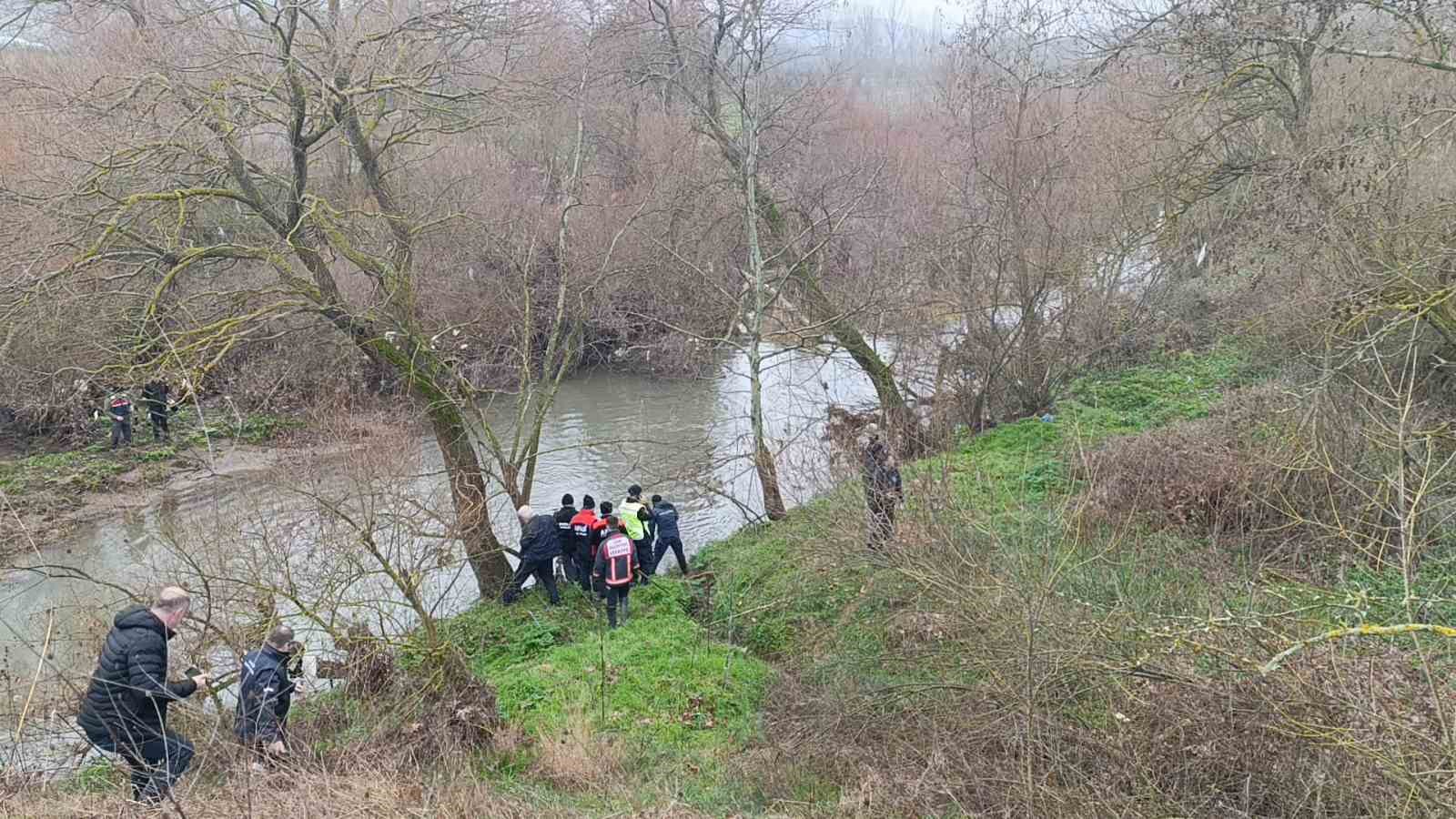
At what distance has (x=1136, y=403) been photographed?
16.2 m

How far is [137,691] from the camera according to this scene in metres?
6.38

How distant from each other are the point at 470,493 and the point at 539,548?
1.19 m

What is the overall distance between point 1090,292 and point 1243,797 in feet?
41.3

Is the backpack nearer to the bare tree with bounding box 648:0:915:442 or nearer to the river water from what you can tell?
the river water

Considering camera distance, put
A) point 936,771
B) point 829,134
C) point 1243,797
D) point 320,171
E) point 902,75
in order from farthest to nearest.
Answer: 1. point 902,75
2. point 829,134
3. point 320,171
4. point 936,771
5. point 1243,797

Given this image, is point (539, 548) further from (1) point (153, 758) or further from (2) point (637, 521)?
(1) point (153, 758)

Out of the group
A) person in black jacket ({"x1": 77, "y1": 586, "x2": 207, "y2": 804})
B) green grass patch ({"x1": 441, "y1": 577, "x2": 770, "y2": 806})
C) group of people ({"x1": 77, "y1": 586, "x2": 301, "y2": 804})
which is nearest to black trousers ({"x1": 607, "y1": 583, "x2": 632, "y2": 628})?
green grass patch ({"x1": 441, "y1": 577, "x2": 770, "y2": 806})

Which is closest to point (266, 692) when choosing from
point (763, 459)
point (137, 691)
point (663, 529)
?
point (137, 691)

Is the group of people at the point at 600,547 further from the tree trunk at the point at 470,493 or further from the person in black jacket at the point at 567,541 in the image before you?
the tree trunk at the point at 470,493

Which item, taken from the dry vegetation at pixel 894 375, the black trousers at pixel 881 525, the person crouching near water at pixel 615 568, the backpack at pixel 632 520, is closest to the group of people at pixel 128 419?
the dry vegetation at pixel 894 375

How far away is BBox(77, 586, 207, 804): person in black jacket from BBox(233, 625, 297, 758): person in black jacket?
0.49m

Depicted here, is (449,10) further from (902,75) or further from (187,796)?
(902,75)

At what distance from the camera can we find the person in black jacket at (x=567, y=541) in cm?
1214

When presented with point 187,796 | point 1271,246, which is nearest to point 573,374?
point 1271,246
